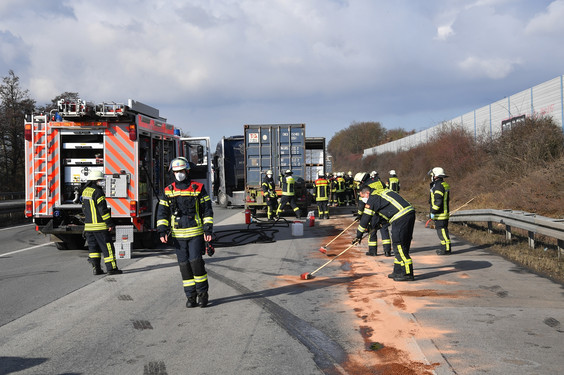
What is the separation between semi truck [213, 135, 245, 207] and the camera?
22.9m

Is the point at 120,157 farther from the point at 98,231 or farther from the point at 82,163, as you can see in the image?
the point at 98,231

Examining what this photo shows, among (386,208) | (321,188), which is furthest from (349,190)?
(386,208)

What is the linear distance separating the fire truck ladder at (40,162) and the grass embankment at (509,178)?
9612mm

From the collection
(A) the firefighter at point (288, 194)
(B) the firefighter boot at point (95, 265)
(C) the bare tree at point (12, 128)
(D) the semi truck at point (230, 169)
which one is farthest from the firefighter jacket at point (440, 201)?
(C) the bare tree at point (12, 128)

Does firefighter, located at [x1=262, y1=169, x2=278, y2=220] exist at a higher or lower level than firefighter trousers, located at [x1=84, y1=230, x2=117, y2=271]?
higher

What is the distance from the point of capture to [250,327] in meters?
5.30

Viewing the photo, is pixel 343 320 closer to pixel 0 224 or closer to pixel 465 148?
pixel 0 224

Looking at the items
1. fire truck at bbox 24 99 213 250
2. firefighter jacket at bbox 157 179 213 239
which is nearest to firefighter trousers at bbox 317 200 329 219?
fire truck at bbox 24 99 213 250

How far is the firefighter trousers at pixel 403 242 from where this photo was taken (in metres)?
7.53

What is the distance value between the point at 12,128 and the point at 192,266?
39.0 metres

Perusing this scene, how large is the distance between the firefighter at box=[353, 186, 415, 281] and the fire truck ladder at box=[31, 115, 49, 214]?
6884 mm

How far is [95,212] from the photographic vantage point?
27.8ft

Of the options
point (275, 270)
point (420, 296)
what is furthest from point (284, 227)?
point (420, 296)

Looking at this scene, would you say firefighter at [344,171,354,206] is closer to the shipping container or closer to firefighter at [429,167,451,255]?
the shipping container
